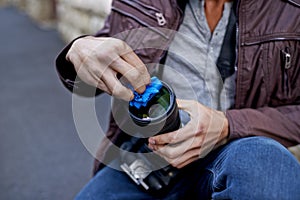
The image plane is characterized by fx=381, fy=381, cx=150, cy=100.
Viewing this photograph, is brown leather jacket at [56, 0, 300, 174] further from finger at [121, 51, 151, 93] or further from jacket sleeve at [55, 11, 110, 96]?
finger at [121, 51, 151, 93]

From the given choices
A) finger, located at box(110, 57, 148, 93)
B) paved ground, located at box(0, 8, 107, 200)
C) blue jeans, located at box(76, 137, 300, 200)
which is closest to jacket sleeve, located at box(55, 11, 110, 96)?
finger, located at box(110, 57, 148, 93)

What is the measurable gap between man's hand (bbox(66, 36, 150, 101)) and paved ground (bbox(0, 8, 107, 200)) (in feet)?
2.28

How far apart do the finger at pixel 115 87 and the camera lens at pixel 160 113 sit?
23 millimetres

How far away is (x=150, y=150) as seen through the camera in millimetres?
667

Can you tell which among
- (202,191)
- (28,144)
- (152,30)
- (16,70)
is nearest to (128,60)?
(152,30)

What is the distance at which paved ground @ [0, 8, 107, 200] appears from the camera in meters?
1.26

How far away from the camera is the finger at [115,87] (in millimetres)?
568

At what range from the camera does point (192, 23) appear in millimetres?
727

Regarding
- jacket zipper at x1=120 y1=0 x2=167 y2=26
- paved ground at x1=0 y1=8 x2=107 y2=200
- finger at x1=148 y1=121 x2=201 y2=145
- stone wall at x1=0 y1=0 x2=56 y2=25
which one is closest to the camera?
finger at x1=148 y1=121 x2=201 y2=145

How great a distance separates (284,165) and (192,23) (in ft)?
1.11

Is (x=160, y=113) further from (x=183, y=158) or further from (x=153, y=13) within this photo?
(x=153, y=13)

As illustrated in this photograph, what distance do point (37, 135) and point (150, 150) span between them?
104 cm

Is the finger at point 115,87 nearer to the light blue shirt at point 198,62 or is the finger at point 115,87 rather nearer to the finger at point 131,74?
the finger at point 131,74

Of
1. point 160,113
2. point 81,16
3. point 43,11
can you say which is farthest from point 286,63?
point 43,11
